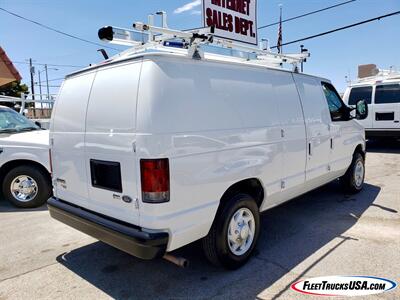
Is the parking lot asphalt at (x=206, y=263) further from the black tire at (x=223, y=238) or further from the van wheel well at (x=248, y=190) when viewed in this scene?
the van wheel well at (x=248, y=190)

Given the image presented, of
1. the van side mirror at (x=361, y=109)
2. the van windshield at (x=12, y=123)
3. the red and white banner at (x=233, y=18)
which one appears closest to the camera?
the red and white banner at (x=233, y=18)

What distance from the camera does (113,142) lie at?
2.97 metres

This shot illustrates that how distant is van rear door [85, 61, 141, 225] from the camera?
9.34 feet

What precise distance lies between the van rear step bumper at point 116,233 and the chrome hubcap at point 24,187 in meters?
2.54

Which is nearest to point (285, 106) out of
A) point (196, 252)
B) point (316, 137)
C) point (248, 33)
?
point (316, 137)

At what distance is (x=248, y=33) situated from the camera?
487 cm

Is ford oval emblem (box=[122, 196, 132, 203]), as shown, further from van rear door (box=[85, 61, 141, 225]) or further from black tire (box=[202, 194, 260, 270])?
black tire (box=[202, 194, 260, 270])

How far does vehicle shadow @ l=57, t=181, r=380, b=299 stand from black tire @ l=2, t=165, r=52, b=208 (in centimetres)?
217

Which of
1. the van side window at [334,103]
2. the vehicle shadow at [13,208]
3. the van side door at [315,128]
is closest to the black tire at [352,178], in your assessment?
the van side window at [334,103]

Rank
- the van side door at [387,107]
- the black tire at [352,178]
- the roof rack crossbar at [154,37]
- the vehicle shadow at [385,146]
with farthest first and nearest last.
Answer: the vehicle shadow at [385,146]
the van side door at [387,107]
the black tire at [352,178]
the roof rack crossbar at [154,37]

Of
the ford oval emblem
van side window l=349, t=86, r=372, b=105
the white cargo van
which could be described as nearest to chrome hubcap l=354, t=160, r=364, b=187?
the white cargo van

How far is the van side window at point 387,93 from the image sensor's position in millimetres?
11159

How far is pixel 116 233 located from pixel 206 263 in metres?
1.21
